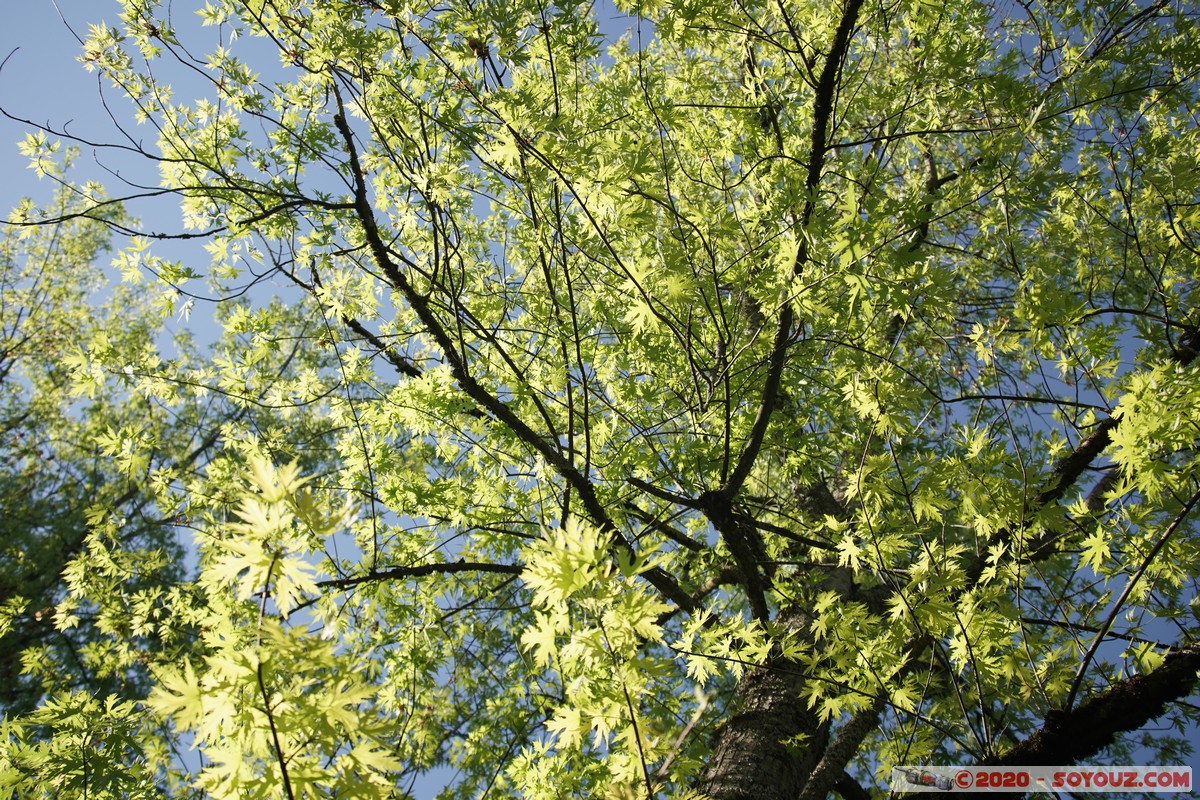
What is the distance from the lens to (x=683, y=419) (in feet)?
16.6

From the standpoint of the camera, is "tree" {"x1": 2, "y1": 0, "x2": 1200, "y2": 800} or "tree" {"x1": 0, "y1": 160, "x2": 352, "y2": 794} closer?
"tree" {"x1": 2, "y1": 0, "x2": 1200, "y2": 800}

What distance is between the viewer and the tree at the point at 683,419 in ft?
5.35

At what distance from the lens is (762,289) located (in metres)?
2.77

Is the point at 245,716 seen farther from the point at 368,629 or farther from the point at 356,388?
the point at 356,388

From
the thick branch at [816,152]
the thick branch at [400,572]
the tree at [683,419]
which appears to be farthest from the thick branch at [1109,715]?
the thick branch at [400,572]

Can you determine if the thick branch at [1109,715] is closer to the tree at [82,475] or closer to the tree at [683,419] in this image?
the tree at [683,419]

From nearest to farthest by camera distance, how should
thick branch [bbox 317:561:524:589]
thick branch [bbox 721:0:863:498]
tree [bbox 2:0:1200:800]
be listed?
1. tree [bbox 2:0:1200:800]
2. thick branch [bbox 721:0:863:498]
3. thick branch [bbox 317:561:524:589]

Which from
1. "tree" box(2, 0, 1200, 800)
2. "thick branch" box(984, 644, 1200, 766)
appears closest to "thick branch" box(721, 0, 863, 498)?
"tree" box(2, 0, 1200, 800)

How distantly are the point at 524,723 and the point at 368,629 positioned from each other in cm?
130

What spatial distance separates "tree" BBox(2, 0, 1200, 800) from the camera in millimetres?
1631

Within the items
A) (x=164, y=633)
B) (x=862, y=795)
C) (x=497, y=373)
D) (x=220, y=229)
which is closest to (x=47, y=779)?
(x=164, y=633)

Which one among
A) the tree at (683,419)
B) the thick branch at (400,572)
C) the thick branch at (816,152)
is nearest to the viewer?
the tree at (683,419)

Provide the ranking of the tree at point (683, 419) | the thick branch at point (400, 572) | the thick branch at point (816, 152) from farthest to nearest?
the thick branch at point (400, 572) < the thick branch at point (816, 152) < the tree at point (683, 419)

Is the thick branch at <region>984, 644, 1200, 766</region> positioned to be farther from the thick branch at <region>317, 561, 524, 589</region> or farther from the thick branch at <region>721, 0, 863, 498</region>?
the thick branch at <region>317, 561, 524, 589</region>
